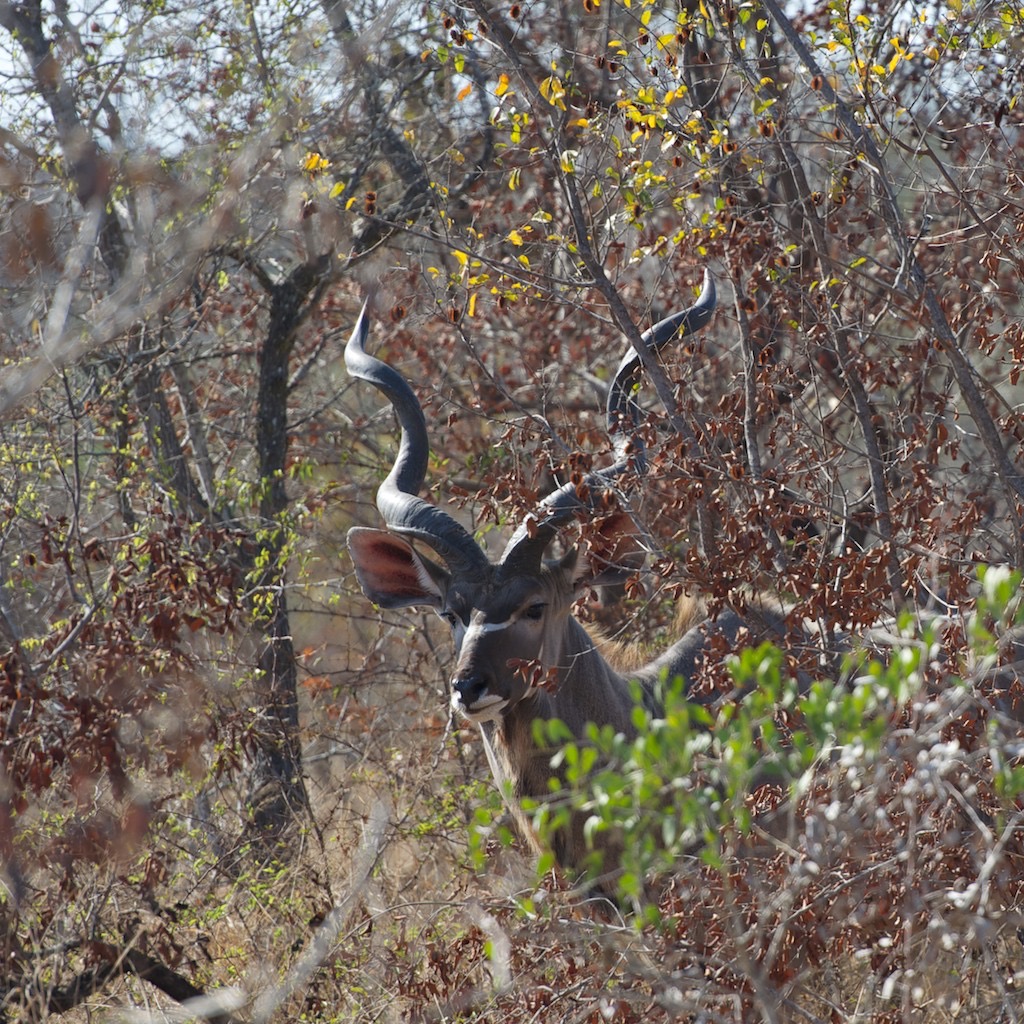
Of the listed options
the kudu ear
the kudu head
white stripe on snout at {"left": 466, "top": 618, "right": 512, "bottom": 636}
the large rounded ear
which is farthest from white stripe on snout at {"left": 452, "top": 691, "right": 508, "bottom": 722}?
the large rounded ear

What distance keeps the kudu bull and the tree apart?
0.16 m

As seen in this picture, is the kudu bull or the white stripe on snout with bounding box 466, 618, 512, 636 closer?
the kudu bull

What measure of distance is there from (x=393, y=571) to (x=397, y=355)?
3010mm

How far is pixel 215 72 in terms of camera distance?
632 centimetres

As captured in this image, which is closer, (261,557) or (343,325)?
(261,557)

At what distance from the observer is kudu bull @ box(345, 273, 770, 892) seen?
382 cm

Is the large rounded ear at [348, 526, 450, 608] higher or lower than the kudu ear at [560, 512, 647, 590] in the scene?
higher

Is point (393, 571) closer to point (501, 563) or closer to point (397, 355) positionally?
point (501, 563)

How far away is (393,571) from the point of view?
444 cm

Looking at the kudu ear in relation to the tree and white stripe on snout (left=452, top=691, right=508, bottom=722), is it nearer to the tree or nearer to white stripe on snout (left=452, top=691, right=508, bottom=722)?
the tree

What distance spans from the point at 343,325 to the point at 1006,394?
4.83 meters

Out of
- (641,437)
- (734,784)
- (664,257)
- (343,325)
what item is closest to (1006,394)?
(343,325)

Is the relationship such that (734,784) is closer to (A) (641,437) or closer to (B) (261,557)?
(A) (641,437)

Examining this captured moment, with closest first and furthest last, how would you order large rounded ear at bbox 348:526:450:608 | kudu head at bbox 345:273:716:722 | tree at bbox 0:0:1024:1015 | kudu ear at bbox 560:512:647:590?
tree at bbox 0:0:1024:1015 → kudu head at bbox 345:273:716:722 → kudu ear at bbox 560:512:647:590 → large rounded ear at bbox 348:526:450:608
